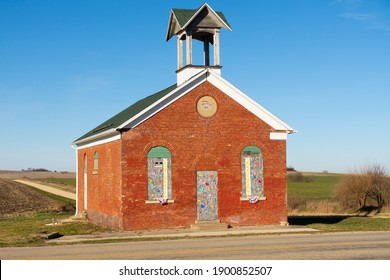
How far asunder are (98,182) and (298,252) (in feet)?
54.1

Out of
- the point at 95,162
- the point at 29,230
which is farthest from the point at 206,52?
the point at 29,230

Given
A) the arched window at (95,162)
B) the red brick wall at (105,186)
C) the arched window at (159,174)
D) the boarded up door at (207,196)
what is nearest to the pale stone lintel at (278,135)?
the boarded up door at (207,196)

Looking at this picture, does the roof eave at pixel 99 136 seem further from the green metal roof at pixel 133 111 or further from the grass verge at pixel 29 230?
the grass verge at pixel 29 230

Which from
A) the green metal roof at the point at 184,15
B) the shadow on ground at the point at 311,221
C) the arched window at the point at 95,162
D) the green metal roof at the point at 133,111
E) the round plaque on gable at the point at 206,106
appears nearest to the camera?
the round plaque on gable at the point at 206,106

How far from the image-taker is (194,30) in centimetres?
A: 2758

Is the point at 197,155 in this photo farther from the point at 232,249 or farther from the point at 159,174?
the point at 232,249

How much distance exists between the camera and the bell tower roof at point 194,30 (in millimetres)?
27375

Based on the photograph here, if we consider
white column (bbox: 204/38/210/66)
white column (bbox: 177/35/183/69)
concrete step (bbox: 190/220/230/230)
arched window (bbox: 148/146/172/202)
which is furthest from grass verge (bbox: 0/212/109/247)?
white column (bbox: 204/38/210/66)

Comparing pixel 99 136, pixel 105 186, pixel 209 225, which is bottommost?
pixel 209 225

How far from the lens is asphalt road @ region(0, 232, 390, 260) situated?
1527cm

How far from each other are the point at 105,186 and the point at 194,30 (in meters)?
8.78

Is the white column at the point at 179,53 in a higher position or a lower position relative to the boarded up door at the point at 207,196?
higher

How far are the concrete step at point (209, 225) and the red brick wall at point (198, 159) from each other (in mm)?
333
